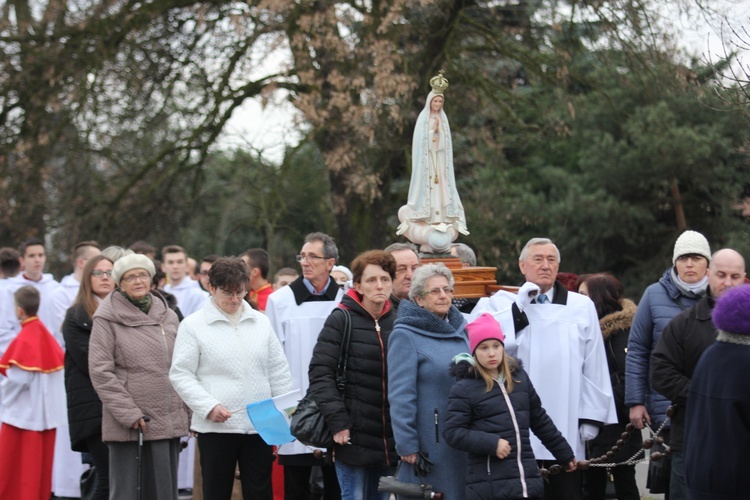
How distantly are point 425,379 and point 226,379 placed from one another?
144 cm

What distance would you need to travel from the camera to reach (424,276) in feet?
21.1

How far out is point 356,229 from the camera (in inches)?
638

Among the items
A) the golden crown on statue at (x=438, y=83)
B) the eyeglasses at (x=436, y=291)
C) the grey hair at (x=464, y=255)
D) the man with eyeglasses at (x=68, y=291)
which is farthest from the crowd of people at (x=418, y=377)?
the golden crown on statue at (x=438, y=83)

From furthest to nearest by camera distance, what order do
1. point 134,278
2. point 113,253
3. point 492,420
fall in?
1. point 113,253
2. point 134,278
3. point 492,420

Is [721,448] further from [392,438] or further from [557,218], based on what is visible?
[557,218]

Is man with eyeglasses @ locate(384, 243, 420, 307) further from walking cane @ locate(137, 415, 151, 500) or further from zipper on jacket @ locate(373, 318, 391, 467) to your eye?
walking cane @ locate(137, 415, 151, 500)

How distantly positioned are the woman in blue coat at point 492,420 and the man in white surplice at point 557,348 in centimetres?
99

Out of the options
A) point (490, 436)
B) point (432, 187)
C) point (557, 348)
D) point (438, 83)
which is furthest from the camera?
point (432, 187)

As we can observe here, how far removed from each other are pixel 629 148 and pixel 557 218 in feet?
5.80

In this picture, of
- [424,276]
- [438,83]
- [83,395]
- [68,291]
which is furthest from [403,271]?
[68,291]

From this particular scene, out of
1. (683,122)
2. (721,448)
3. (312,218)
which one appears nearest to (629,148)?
(683,122)

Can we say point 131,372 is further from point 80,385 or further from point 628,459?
point 628,459

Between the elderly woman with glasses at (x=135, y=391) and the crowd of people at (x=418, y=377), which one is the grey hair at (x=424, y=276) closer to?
the crowd of people at (x=418, y=377)

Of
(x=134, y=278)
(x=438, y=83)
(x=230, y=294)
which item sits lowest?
(x=230, y=294)
